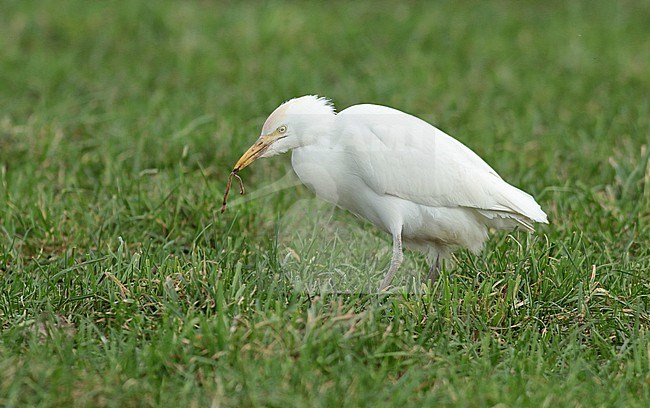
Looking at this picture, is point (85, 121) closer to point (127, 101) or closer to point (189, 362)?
point (127, 101)

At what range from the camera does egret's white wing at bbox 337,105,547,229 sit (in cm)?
407

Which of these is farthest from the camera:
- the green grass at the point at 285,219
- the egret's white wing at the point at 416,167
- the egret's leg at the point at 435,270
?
the egret's leg at the point at 435,270

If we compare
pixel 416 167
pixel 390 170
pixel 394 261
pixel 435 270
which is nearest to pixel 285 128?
pixel 390 170

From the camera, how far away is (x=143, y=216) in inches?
190

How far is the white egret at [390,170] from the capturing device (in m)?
4.08

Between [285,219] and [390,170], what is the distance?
109cm

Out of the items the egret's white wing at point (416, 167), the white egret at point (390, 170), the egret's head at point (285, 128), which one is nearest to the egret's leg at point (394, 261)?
the white egret at point (390, 170)

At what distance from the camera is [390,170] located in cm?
409

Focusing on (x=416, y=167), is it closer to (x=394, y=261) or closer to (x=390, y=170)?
(x=390, y=170)

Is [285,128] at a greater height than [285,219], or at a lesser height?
greater

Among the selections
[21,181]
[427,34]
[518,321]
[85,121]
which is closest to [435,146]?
[518,321]

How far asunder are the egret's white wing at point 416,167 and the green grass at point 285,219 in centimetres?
27

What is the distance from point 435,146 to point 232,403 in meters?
1.57

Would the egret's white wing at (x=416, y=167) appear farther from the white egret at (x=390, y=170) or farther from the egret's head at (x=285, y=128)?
the egret's head at (x=285, y=128)
